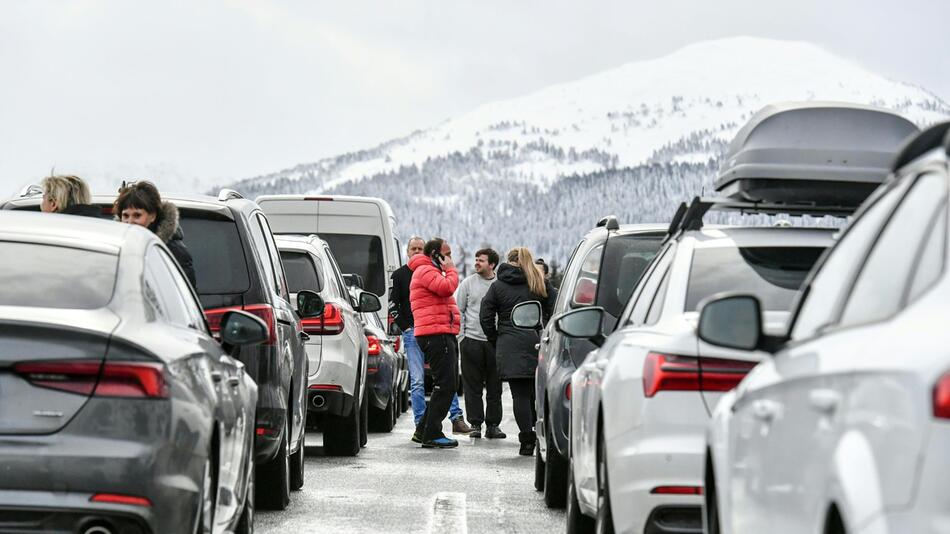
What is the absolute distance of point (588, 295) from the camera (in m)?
11.8

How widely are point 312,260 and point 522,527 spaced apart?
561 cm

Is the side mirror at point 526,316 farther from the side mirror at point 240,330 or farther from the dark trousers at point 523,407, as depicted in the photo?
the side mirror at point 240,330

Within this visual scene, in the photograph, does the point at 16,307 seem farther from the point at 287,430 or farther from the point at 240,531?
the point at 287,430

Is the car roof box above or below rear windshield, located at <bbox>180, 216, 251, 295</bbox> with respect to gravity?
above

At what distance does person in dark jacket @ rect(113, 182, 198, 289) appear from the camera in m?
9.50

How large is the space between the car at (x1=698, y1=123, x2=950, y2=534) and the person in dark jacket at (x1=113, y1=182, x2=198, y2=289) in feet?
15.5

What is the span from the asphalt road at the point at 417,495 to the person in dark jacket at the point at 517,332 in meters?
0.42

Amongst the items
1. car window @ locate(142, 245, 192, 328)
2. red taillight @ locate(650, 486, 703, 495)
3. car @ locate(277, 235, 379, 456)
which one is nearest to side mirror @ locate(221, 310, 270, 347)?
Answer: car window @ locate(142, 245, 192, 328)

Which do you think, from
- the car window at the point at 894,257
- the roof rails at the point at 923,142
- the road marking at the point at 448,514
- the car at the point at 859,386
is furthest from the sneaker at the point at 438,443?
the roof rails at the point at 923,142

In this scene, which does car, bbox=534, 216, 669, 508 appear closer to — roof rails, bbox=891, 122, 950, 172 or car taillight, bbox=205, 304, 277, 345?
car taillight, bbox=205, 304, 277, 345

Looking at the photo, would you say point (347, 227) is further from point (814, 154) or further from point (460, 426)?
point (814, 154)

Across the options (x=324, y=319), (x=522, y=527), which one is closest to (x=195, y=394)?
(x=522, y=527)

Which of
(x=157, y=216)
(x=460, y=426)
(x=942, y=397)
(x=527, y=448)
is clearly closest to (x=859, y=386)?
(x=942, y=397)

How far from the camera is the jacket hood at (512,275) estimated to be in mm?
17281
